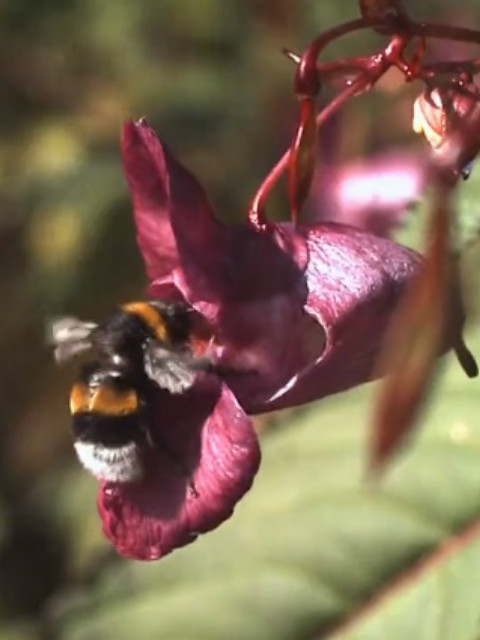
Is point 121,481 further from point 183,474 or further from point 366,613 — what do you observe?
point 366,613

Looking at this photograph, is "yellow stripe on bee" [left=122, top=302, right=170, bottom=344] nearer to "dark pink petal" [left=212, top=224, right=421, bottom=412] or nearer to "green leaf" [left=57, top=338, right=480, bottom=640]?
"dark pink petal" [left=212, top=224, right=421, bottom=412]

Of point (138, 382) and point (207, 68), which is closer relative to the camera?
point (138, 382)

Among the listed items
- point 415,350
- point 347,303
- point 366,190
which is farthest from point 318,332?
point 366,190

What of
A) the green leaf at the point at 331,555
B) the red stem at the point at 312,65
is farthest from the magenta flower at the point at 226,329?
the green leaf at the point at 331,555

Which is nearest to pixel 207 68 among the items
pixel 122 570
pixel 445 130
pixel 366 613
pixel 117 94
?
pixel 117 94

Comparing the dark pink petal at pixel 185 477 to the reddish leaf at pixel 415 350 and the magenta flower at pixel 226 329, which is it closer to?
the magenta flower at pixel 226 329

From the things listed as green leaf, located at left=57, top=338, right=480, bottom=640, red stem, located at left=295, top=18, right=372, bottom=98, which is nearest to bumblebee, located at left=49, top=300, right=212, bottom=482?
red stem, located at left=295, top=18, right=372, bottom=98
